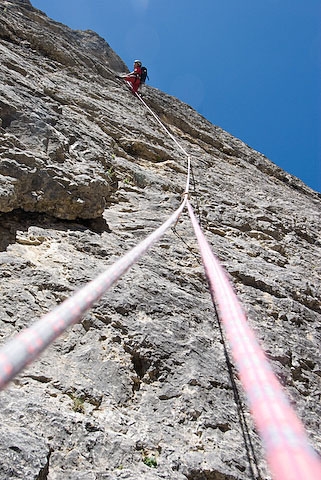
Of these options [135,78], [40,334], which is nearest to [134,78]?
[135,78]

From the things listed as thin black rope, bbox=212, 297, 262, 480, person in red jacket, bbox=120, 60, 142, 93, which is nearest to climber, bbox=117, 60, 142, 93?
person in red jacket, bbox=120, 60, 142, 93

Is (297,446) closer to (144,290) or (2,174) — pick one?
(144,290)

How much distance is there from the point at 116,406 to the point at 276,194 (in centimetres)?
785

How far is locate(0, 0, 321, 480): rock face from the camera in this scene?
2230mm

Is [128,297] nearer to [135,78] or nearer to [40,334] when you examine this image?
[40,334]

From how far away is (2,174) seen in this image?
3891 mm

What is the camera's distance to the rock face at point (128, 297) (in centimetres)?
223

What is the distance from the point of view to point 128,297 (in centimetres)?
Answer: 351

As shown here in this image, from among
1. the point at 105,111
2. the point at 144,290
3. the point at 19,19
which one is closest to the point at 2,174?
the point at 144,290

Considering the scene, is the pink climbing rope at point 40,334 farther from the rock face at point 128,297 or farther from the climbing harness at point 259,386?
the rock face at point 128,297

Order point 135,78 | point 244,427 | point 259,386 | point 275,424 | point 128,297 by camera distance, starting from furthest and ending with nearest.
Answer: point 135,78
point 128,297
point 244,427
point 259,386
point 275,424

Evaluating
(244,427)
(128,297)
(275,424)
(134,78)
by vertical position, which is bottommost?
(244,427)

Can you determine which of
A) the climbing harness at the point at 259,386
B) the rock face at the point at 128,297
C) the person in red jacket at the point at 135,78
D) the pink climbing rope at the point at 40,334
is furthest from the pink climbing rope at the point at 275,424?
the person in red jacket at the point at 135,78

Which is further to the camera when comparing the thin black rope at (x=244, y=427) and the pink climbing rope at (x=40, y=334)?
the thin black rope at (x=244, y=427)
